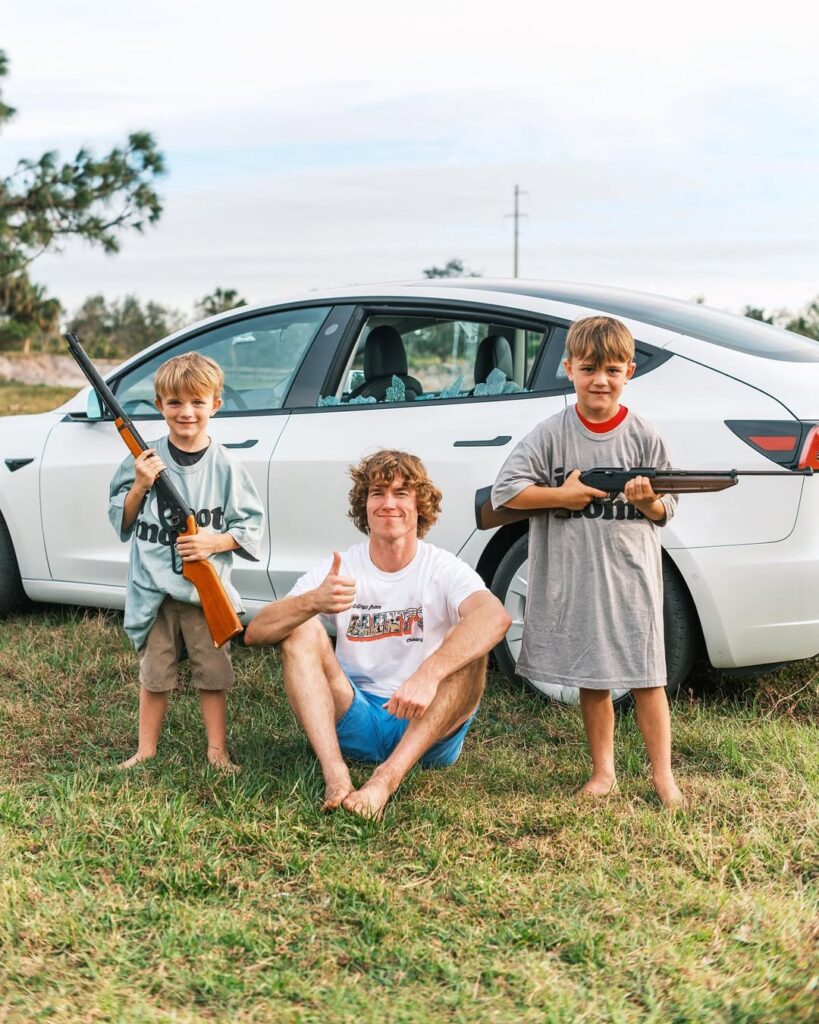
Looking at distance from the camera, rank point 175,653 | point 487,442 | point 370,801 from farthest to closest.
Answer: point 487,442 → point 175,653 → point 370,801

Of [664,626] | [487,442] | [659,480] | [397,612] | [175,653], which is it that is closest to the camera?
[659,480]

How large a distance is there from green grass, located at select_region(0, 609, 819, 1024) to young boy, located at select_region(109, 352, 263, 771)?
22cm

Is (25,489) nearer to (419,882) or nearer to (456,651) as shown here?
(456,651)

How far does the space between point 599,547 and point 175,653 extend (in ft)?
4.80

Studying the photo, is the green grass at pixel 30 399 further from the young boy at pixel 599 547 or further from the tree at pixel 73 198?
the young boy at pixel 599 547

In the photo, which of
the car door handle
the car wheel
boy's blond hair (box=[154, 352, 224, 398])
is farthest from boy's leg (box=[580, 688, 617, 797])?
the car wheel

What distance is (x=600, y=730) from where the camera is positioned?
11.8 feet

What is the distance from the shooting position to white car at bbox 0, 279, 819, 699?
3.88m

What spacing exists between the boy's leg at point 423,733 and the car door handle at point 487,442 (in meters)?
1.07

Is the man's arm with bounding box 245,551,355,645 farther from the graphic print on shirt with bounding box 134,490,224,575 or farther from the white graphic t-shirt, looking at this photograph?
the graphic print on shirt with bounding box 134,490,224,575

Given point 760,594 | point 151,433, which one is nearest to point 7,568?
point 151,433

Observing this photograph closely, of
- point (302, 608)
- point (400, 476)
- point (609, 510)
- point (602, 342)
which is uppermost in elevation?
point (602, 342)

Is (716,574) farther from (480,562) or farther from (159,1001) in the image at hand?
(159,1001)

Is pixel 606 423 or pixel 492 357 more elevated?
pixel 492 357
